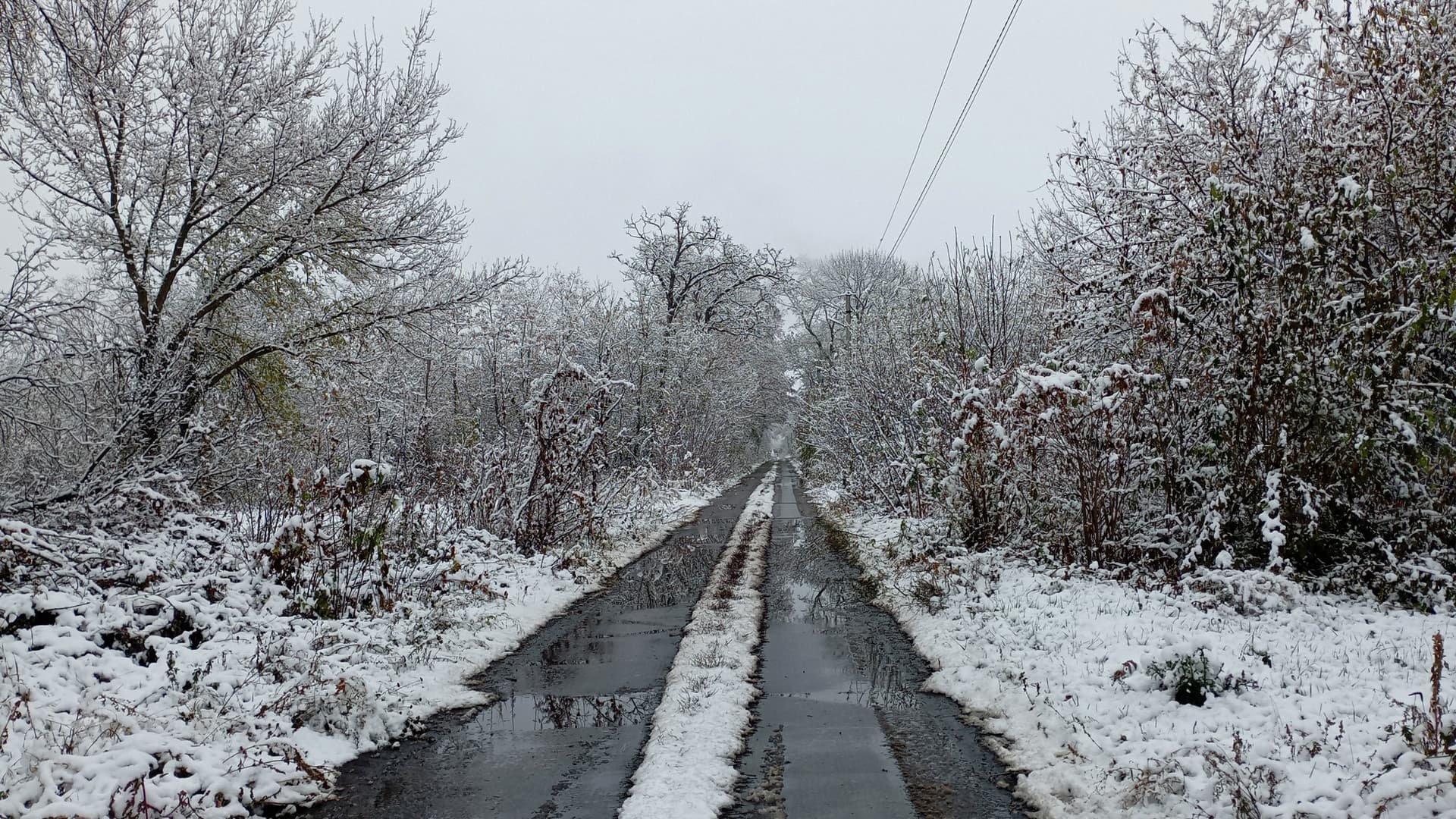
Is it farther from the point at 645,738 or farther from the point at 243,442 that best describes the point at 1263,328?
the point at 243,442

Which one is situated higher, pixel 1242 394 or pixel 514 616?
pixel 1242 394

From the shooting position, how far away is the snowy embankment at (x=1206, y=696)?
3752 millimetres

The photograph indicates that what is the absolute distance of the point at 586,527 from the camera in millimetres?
13867

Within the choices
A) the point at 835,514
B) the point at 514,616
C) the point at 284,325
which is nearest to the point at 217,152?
the point at 284,325

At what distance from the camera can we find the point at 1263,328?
7371 mm

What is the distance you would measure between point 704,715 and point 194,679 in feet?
11.6

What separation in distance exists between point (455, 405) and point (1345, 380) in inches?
565

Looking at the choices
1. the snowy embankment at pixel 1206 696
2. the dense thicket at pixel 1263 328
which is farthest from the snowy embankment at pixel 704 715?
the dense thicket at pixel 1263 328

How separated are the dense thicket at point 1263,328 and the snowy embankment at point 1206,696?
853 millimetres

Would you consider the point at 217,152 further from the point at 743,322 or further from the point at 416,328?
the point at 743,322

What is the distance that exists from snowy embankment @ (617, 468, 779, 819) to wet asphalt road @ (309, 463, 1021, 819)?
122 mm

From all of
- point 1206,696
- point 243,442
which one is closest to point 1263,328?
point 1206,696

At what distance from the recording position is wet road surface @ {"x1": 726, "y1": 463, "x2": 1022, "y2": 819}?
446 cm

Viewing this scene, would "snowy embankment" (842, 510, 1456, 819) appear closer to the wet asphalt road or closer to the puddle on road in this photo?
the wet asphalt road
